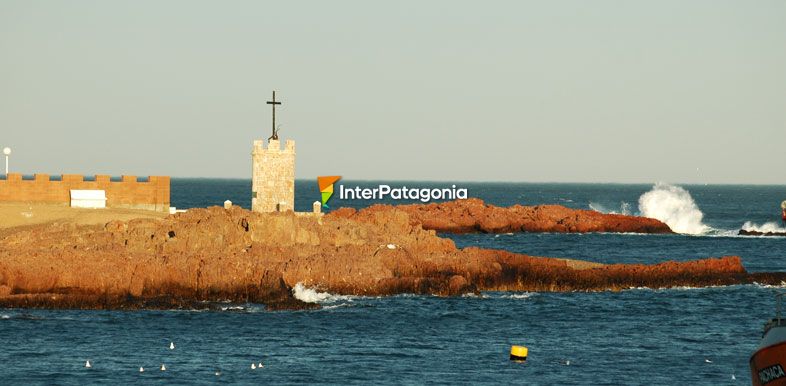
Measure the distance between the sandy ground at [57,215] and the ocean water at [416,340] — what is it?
13.9 metres

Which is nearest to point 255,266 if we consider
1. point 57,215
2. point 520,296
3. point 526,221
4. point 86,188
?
point 520,296

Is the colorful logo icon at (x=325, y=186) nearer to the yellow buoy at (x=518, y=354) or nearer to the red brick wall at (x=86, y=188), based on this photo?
the red brick wall at (x=86, y=188)

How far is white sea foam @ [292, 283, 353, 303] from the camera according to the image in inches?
1823

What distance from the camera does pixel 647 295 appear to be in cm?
5141

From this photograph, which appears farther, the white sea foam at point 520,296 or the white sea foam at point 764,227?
the white sea foam at point 764,227

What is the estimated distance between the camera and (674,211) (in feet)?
431

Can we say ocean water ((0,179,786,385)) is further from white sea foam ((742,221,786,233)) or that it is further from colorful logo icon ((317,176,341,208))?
white sea foam ((742,221,786,233))

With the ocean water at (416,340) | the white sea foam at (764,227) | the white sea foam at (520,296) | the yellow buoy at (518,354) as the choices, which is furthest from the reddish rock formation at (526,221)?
the yellow buoy at (518,354)

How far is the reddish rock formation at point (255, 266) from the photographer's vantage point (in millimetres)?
44375

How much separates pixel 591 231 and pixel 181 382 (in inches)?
3093

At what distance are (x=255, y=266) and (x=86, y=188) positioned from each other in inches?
810

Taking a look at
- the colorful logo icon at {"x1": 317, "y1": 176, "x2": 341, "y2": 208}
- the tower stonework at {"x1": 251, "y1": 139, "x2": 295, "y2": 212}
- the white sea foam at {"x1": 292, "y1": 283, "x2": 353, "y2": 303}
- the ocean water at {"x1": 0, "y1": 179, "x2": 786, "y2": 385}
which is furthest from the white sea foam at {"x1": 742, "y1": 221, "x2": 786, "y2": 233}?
the white sea foam at {"x1": 292, "y1": 283, "x2": 353, "y2": 303}

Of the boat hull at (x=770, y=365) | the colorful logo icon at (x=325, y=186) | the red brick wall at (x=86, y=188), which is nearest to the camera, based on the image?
the boat hull at (x=770, y=365)

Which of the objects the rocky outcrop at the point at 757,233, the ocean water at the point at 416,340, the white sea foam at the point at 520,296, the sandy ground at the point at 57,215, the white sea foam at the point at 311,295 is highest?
the sandy ground at the point at 57,215
